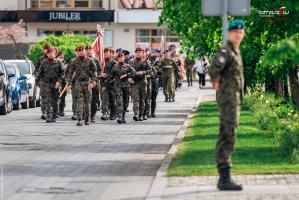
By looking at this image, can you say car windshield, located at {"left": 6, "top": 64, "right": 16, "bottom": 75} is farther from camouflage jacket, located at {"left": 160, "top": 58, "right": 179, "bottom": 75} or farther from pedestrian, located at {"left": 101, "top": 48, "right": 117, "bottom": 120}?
camouflage jacket, located at {"left": 160, "top": 58, "right": 179, "bottom": 75}

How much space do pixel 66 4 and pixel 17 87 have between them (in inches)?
1983

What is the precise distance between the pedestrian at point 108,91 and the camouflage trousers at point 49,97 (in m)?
1.28

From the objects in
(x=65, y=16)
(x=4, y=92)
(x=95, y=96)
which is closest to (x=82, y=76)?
(x=95, y=96)

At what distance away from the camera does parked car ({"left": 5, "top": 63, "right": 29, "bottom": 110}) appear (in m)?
37.9

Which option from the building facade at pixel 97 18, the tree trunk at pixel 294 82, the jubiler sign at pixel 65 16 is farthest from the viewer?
the jubiler sign at pixel 65 16

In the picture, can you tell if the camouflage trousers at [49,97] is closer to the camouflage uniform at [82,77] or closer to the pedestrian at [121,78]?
the pedestrian at [121,78]

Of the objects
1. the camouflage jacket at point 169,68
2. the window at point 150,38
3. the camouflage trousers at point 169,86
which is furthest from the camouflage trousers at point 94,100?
the window at point 150,38

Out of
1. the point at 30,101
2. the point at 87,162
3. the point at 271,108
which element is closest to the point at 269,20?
the point at 87,162

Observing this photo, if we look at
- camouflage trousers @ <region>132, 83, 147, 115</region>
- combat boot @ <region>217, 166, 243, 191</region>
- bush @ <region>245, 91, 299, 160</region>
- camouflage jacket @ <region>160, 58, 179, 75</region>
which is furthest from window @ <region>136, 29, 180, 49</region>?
combat boot @ <region>217, 166, 243, 191</region>

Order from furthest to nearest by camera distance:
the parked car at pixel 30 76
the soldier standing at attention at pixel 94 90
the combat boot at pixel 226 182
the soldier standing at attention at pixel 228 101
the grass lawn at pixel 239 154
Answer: the parked car at pixel 30 76 → the soldier standing at attention at pixel 94 90 → the grass lawn at pixel 239 154 → the soldier standing at attention at pixel 228 101 → the combat boot at pixel 226 182

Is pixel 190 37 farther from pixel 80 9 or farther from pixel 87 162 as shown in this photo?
pixel 80 9

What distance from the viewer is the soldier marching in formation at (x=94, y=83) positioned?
28656 millimetres

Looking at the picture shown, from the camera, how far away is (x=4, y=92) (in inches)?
1385

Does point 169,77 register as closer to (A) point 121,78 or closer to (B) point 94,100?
(B) point 94,100
